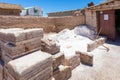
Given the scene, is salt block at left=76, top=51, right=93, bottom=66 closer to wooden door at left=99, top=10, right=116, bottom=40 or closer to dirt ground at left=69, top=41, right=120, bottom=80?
dirt ground at left=69, top=41, right=120, bottom=80

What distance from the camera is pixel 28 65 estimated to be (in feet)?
7.10

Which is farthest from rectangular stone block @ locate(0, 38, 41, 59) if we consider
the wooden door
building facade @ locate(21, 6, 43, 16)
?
building facade @ locate(21, 6, 43, 16)

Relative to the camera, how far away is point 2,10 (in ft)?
57.6

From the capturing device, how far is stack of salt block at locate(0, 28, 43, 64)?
2.32 meters

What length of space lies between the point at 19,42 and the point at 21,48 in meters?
0.14

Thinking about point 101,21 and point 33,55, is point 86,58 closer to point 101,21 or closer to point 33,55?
point 33,55

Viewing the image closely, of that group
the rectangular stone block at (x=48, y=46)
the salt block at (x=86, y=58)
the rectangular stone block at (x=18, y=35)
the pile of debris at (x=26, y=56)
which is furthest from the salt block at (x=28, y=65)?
the salt block at (x=86, y=58)

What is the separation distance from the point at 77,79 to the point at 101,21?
7.43m

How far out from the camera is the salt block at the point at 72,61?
4559mm

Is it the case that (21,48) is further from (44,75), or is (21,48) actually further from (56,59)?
(56,59)

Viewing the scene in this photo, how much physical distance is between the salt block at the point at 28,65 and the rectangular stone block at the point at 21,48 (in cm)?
10

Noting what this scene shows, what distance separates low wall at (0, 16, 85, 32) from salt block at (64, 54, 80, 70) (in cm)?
604

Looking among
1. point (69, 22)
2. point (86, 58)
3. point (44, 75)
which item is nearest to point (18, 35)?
point (44, 75)

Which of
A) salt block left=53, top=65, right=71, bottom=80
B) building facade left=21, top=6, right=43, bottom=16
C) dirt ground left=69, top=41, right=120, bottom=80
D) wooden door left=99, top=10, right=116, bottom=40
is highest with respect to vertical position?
building facade left=21, top=6, right=43, bottom=16
